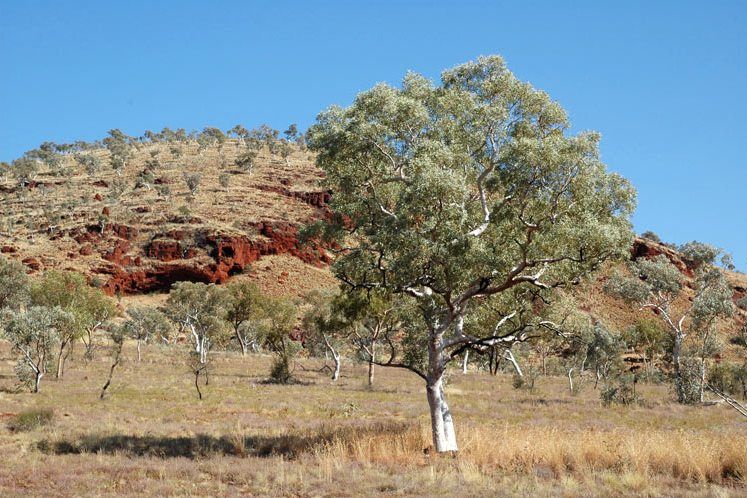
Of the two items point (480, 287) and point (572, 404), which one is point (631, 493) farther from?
point (572, 404)

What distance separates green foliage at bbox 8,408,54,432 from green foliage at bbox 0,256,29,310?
156 feet

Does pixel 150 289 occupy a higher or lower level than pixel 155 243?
lower

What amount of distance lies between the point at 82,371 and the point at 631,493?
44713 millimetres

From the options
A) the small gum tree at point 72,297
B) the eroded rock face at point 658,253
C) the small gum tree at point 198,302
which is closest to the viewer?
the small gum tree at point 72,297

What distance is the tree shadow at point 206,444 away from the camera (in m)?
17.7

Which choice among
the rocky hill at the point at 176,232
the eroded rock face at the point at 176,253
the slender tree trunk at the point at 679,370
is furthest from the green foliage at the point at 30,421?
the eroded rock face at the point at 176,253

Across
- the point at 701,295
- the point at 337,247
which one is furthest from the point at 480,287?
the point at 701,295

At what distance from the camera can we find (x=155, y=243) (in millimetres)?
106500

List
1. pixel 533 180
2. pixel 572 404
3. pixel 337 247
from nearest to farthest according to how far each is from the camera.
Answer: pixel 533 180 < pixel 337 247 < pixel 572 404

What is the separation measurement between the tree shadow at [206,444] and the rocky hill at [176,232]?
6833 centimetres

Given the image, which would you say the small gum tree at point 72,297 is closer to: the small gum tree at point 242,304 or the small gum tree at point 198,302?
the small gum tree at point 198,302

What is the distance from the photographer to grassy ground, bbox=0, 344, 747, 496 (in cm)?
1335

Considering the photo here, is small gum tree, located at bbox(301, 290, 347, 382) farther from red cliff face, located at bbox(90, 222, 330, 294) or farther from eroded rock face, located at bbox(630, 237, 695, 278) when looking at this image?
eroded rock face, located at bbox(630, 237, 695, 278)

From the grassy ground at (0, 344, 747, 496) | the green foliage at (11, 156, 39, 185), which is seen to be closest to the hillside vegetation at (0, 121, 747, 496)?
the grassy ground at (0, 344, 747, 496)
